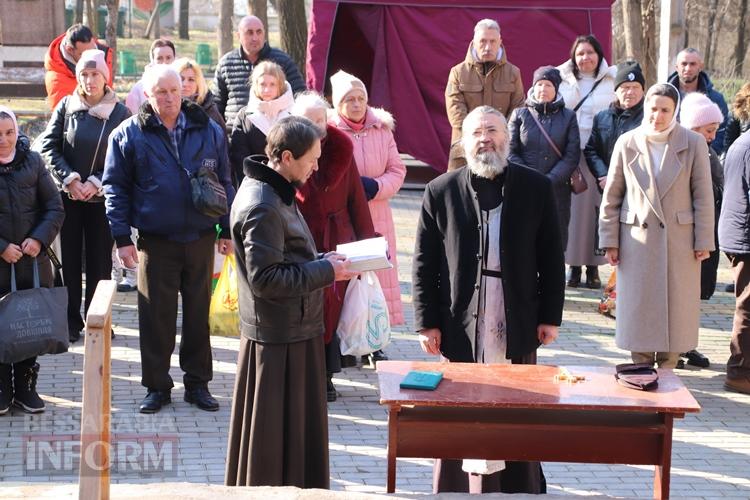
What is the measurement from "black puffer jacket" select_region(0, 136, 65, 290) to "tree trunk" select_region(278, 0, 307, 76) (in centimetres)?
992

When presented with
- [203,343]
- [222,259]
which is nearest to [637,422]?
[203,343]

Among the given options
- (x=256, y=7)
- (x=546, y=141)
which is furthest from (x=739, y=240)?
(x=256, y=7)

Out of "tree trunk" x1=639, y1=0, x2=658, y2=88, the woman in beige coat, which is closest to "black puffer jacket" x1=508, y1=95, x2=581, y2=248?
the woman in beige coat

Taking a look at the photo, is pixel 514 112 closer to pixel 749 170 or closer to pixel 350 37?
pixel 749 170

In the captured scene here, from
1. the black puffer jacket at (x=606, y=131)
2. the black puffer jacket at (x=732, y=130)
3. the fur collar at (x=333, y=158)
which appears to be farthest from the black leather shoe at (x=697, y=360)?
the fur collar at (x=333, y=158)

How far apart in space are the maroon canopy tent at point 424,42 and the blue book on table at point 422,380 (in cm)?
829

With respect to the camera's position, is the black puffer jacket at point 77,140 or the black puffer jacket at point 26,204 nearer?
the black puffer jacket at point 26,204

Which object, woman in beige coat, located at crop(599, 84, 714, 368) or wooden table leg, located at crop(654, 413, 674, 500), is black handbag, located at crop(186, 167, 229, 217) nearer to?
woman in beige coat, located at crop(599, 84, 714, 368)

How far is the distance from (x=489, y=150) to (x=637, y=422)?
136 cm

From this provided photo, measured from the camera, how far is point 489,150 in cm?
504

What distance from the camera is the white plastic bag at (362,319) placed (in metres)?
6.59

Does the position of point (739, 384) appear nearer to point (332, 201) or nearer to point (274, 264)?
point (332, 201)

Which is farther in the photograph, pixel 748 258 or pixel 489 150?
pixel 748 258

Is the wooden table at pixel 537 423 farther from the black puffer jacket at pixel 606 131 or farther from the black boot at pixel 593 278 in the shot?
the black boot at pixel 593 278
